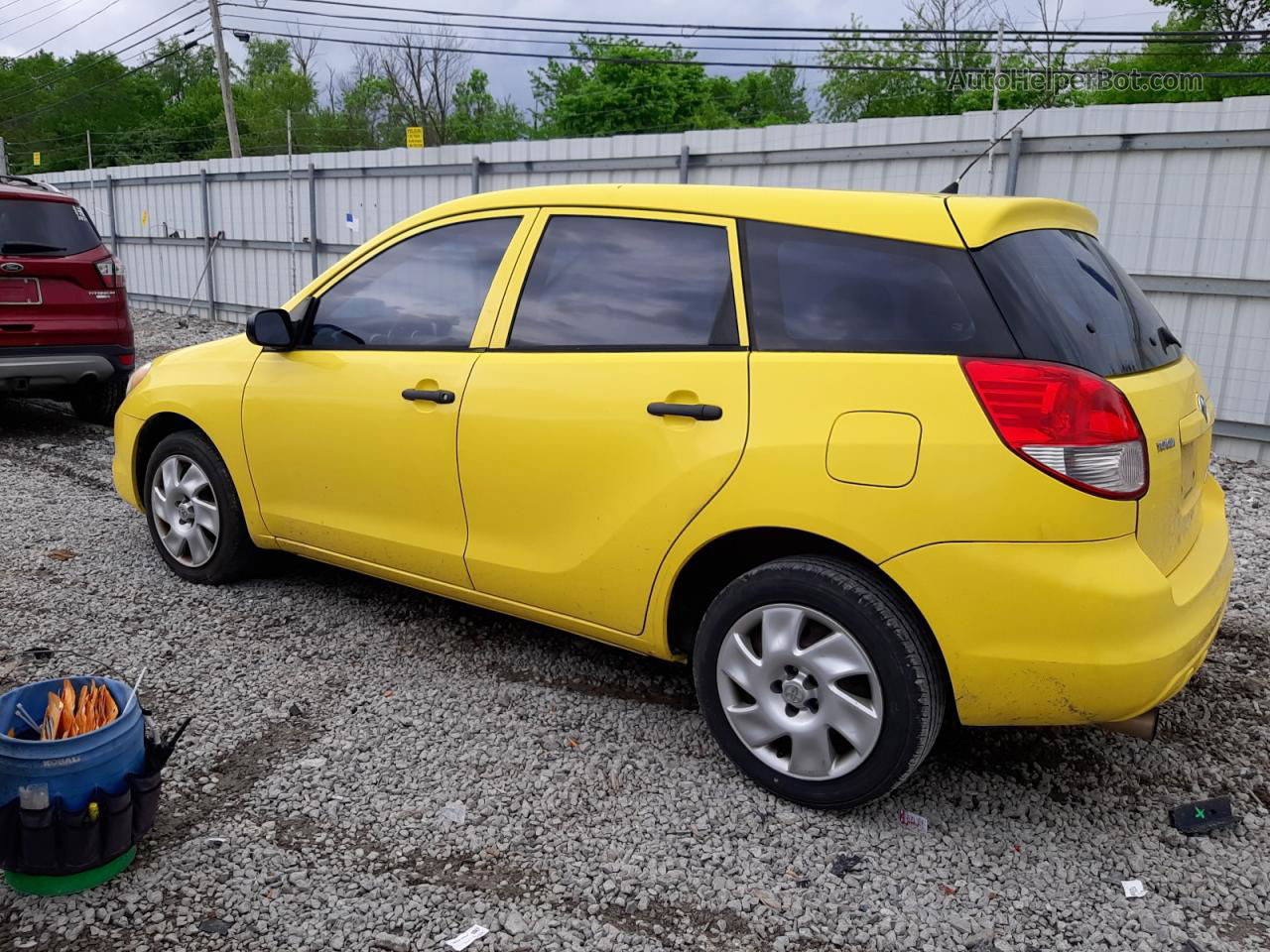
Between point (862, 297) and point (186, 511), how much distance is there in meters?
3.32

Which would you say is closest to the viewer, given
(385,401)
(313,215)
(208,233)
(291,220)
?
(385,401)

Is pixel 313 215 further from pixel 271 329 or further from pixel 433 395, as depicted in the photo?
pixel 433 395

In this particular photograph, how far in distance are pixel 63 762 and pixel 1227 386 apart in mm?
8056

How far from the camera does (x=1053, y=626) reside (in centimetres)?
246

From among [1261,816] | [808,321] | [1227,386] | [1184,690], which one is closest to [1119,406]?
[808,321]

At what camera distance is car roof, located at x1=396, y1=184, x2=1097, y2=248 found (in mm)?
2699

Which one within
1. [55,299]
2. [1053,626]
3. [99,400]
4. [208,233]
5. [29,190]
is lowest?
[99,400]

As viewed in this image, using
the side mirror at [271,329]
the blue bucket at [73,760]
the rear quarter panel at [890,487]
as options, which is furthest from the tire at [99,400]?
the rear quarter panel at [890,487]

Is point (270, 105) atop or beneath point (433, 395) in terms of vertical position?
atop

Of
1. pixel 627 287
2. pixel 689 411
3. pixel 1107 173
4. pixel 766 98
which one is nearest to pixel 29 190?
pixel 627 287

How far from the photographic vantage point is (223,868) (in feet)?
8.63

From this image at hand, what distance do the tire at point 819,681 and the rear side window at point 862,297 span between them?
2.08 feet

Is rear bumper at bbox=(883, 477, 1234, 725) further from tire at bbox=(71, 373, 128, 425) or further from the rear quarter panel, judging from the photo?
tire at bbox=(71, 373, 128, 425)

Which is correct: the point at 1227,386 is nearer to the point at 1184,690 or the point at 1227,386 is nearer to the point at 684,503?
the point at 1184,690
